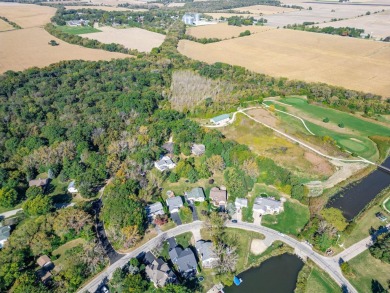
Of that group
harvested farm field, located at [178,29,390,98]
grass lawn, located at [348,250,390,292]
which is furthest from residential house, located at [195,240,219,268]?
harvested farm field, located at [178,29,390,98]

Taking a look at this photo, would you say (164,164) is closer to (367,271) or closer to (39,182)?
(39,182)

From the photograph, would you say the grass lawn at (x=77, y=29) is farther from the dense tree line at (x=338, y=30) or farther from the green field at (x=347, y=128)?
the green field at (x=347, y=128)

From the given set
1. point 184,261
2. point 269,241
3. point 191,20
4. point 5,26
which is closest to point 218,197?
point 269,241

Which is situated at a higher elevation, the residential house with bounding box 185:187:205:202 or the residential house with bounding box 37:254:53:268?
the residential house with bounding box 185:187:205:202

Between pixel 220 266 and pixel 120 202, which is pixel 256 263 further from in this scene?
pixel 120 202

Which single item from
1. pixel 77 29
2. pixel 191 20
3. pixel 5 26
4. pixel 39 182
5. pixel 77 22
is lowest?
pixel 39 182

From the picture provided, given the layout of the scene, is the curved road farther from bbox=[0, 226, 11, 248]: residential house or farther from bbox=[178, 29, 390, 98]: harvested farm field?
bbox=[178, 29, 390, 98]: harvested farm field
